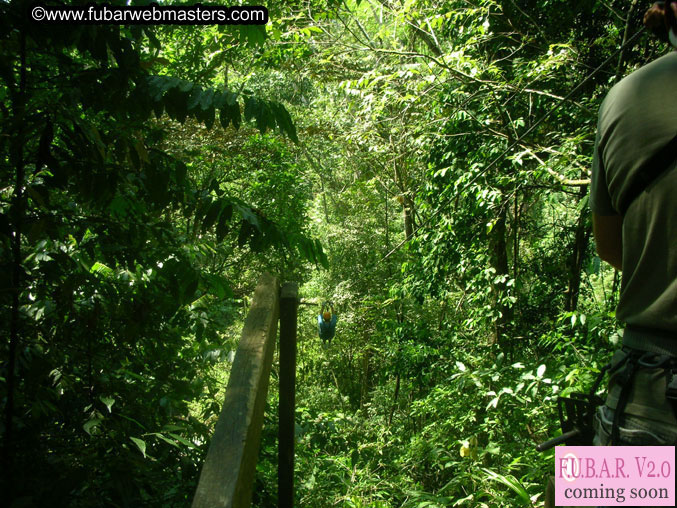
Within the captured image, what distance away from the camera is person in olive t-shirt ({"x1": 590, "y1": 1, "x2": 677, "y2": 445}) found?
886 millimetres

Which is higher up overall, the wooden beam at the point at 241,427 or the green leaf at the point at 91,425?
the wooden beam at the point at 241,427

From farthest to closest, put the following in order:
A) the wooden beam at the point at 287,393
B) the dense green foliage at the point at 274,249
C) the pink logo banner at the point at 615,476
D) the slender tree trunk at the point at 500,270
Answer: the slender tree trunk at the point at 500,270
the wooden beam at the point at 287,393
the dense green foliage at the point at 274,249
the pink logo banner at the point at 615,476

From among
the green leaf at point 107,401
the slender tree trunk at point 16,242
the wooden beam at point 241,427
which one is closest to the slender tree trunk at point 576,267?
the wooden beam at point 241,427

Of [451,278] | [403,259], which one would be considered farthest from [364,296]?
[451,278]

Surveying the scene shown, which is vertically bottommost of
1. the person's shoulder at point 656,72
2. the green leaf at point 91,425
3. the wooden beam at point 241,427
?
the green leaf at point 91,425

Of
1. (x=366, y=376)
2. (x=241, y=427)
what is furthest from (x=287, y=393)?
(x=366, y=376)

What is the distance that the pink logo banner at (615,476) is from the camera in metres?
0.88

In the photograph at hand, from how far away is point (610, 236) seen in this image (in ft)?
3.60

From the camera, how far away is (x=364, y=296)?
26.6 feet

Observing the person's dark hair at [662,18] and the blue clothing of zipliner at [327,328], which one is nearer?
the person's dark hair at [662,18]

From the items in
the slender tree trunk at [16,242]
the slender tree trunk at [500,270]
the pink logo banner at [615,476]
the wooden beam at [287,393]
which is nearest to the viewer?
the pink logo banner at [615,476]

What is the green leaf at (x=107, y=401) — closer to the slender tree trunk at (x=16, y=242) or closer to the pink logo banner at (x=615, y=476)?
the slender tree trunk at (x=16, y=242)

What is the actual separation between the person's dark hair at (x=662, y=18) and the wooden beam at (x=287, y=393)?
3.82 ft

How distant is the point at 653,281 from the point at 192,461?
138 cm
